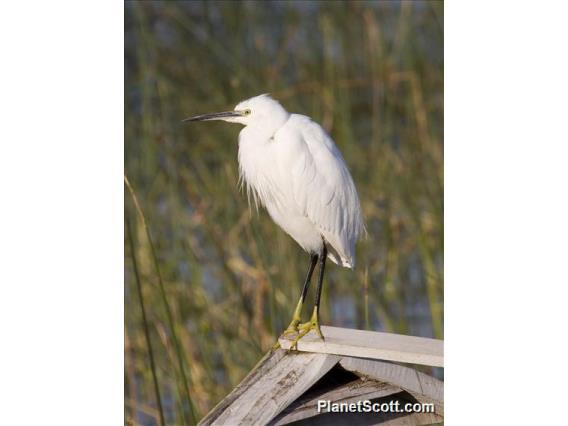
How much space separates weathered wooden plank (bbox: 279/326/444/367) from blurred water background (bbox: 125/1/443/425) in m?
0.83

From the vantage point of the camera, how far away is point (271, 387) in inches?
82.1

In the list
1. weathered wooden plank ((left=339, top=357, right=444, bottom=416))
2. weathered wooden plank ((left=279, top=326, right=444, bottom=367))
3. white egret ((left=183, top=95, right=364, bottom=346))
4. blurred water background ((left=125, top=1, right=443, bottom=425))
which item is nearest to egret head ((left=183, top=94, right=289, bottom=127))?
white egret ((left=183, top=95, right=364, bottom=346))

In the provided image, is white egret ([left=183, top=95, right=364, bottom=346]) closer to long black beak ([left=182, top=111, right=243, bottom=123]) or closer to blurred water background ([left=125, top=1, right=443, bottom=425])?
long black beak ([left=182, top=111, right=243, bottom=123])

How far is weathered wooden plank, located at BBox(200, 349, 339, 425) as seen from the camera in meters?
2.02

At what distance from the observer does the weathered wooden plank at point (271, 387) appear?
202 centimetres

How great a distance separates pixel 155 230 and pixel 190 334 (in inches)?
16.7

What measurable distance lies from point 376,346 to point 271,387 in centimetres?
25

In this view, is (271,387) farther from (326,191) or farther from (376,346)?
(326,191)

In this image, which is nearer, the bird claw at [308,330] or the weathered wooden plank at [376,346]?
the weathered wooden plank at [376,346]

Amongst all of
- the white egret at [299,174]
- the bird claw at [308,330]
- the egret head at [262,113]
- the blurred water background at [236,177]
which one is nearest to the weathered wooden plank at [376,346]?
the bird claw at [308,330]

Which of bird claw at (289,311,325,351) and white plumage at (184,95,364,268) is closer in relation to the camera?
bird claw at (289,311,325,351)

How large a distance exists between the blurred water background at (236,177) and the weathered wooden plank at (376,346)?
826 millimetres

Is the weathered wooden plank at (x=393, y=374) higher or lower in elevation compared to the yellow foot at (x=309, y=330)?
lower

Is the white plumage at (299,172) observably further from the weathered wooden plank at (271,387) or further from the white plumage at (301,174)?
the weathered wooden plank at (271,387)
